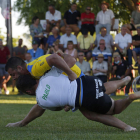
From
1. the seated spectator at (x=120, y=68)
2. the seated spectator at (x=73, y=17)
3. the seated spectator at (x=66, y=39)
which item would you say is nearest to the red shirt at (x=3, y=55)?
the seated spectator at (x=66, y=39)

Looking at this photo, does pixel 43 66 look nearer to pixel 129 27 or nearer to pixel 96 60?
pixel 96 60

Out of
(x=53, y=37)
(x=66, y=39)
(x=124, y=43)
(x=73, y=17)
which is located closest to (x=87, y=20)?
(x=73, y=17)

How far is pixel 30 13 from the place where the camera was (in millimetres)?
20562

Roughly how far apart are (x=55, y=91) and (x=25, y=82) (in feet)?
1.54

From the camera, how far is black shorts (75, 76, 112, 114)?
4.61 m

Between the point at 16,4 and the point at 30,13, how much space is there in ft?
8.34

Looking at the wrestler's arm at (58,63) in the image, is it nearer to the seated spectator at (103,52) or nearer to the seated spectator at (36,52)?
the seated spectator at (103,52)

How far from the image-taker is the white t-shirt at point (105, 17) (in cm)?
1362

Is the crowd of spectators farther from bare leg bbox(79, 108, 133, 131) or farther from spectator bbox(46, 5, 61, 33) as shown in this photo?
bare leg bbox(79, 108, 133, 131)

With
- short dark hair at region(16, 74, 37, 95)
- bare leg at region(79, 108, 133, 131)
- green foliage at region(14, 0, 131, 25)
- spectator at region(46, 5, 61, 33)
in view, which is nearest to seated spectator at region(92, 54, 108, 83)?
spectator at region(46, 5, 61, 33)

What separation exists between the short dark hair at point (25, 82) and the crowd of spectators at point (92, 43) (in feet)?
23.4

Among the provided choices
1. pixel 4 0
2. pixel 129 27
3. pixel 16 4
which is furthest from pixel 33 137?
A: pixel 16 4

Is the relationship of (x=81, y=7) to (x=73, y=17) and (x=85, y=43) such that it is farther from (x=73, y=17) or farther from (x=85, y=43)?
(x=85, y=43)

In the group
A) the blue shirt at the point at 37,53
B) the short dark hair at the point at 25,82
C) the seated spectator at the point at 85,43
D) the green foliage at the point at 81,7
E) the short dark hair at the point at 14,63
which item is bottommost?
the blue shirt at the point at 37,53
